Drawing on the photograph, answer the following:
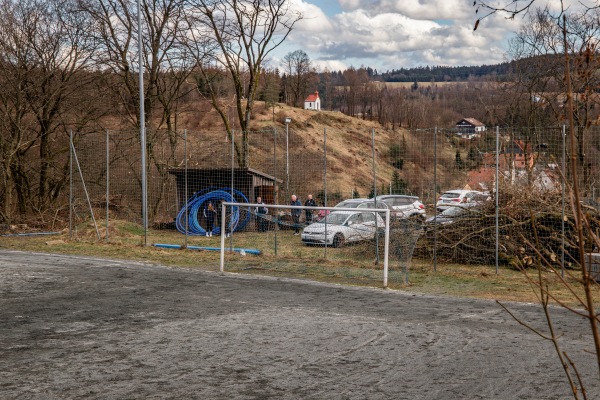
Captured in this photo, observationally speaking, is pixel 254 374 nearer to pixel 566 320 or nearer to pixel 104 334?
pixel 104 334

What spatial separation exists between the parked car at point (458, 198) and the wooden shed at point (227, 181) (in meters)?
7.88

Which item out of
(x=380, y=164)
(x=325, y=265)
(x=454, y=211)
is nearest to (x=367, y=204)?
(x=380, y=164)

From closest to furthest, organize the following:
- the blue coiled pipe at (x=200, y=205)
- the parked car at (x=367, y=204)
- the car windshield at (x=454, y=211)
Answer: the car windshield at (x=454, y=211), the parked car at (x=367, y=204), the blue coiled pipe at (x=200, y=205)

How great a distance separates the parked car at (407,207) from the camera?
1834cm

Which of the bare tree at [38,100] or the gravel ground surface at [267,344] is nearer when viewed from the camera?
the gravel ground surface at [267,344]

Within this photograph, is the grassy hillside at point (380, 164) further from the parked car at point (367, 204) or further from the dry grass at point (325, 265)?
the dry grass at point (325, 265)

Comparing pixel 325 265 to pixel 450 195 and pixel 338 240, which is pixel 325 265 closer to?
pixel 338 240

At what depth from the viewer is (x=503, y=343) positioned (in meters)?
9.48

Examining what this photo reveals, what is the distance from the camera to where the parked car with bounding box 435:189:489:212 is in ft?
59.9

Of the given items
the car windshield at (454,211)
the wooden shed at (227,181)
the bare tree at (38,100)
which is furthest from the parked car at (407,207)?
the bare tree at (38,100)

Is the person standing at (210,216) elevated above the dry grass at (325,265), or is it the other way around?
the person standing at (210,216)

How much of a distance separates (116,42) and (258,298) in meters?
22.0

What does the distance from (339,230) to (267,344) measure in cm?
869

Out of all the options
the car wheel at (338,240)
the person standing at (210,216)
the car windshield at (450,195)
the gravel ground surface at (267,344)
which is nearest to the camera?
the gravel ground surface at (267,344)
